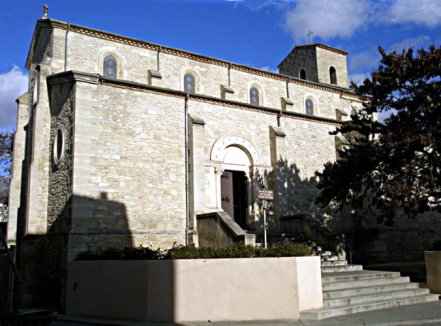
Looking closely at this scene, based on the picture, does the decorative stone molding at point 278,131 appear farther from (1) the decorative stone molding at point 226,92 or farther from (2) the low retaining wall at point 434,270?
(2) the low retaining wall at point 434,270

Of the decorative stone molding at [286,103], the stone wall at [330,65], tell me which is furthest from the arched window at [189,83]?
the stone wall at [330,65]

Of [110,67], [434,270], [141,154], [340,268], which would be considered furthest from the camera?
[110,67]

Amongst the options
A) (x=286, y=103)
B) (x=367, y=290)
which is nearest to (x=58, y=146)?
(x=367, y=290)

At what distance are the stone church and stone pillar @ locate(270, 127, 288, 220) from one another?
0.16 feet

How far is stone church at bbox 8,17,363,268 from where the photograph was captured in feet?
47.8

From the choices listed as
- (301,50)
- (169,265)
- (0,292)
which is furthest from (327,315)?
(301,50)

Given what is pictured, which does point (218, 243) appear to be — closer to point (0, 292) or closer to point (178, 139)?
point (178, 139)

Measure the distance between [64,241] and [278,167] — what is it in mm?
9790

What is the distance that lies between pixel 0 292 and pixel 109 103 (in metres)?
9.76

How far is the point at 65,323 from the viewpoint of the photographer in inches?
408

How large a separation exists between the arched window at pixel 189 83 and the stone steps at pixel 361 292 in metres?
13.4

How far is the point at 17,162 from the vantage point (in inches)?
786

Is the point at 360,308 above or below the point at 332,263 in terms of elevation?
below

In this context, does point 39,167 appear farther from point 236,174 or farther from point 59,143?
point 236,174
